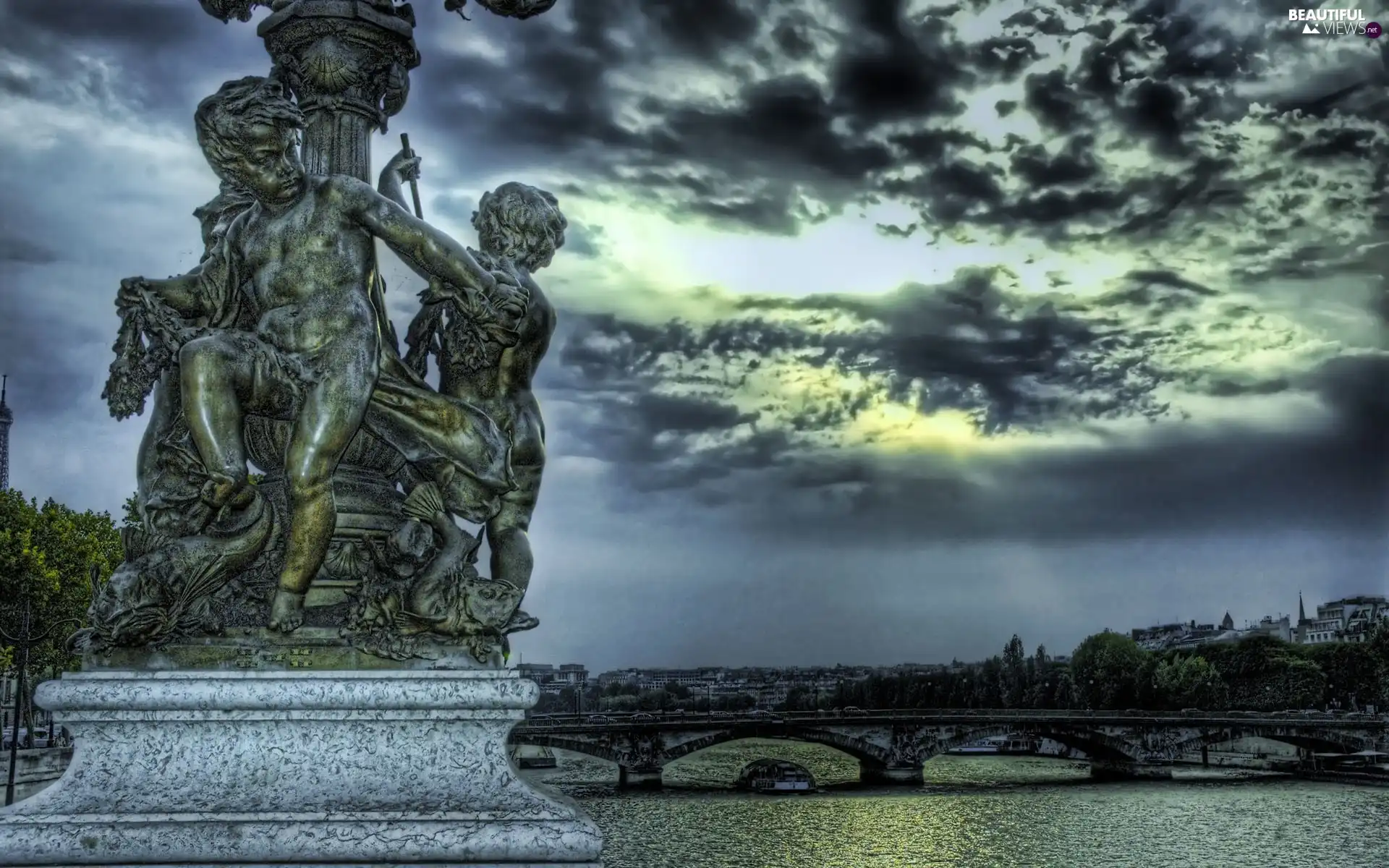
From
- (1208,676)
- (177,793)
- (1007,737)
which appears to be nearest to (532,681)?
(177,793)

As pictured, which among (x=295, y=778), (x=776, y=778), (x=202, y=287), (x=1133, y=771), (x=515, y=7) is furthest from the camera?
(x=1133, y=771)

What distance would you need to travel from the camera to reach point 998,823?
5156cm

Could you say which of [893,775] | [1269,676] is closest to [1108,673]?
[1269,676]

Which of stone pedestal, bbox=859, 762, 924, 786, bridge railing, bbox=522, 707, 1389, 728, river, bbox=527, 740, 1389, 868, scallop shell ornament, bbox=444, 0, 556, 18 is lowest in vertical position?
river, bbox=527, 740, 1389, 868

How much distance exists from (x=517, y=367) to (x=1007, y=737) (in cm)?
9535

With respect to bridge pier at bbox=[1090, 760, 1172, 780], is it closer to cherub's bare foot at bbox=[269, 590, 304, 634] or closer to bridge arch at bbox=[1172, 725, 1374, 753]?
bridge arch at bbox=[1172, 725, 1374, 753]

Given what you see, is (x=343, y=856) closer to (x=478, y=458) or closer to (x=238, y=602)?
(x=238, y=602)

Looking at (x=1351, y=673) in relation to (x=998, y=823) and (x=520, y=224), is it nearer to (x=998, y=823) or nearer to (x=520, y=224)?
(x=998, y=823)

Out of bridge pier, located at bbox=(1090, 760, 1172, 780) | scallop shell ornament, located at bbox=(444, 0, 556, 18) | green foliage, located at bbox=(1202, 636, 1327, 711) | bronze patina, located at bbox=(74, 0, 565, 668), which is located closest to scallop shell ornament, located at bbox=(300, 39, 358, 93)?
bronze patina, located at bbox=(74, 0, 565, 668)

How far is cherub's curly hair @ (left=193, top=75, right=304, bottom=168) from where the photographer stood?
586cm

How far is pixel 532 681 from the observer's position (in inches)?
219

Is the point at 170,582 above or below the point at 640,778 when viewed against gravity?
above

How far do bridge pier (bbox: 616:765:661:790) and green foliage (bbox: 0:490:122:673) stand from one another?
3241 cm

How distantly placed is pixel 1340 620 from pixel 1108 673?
42.9 m
